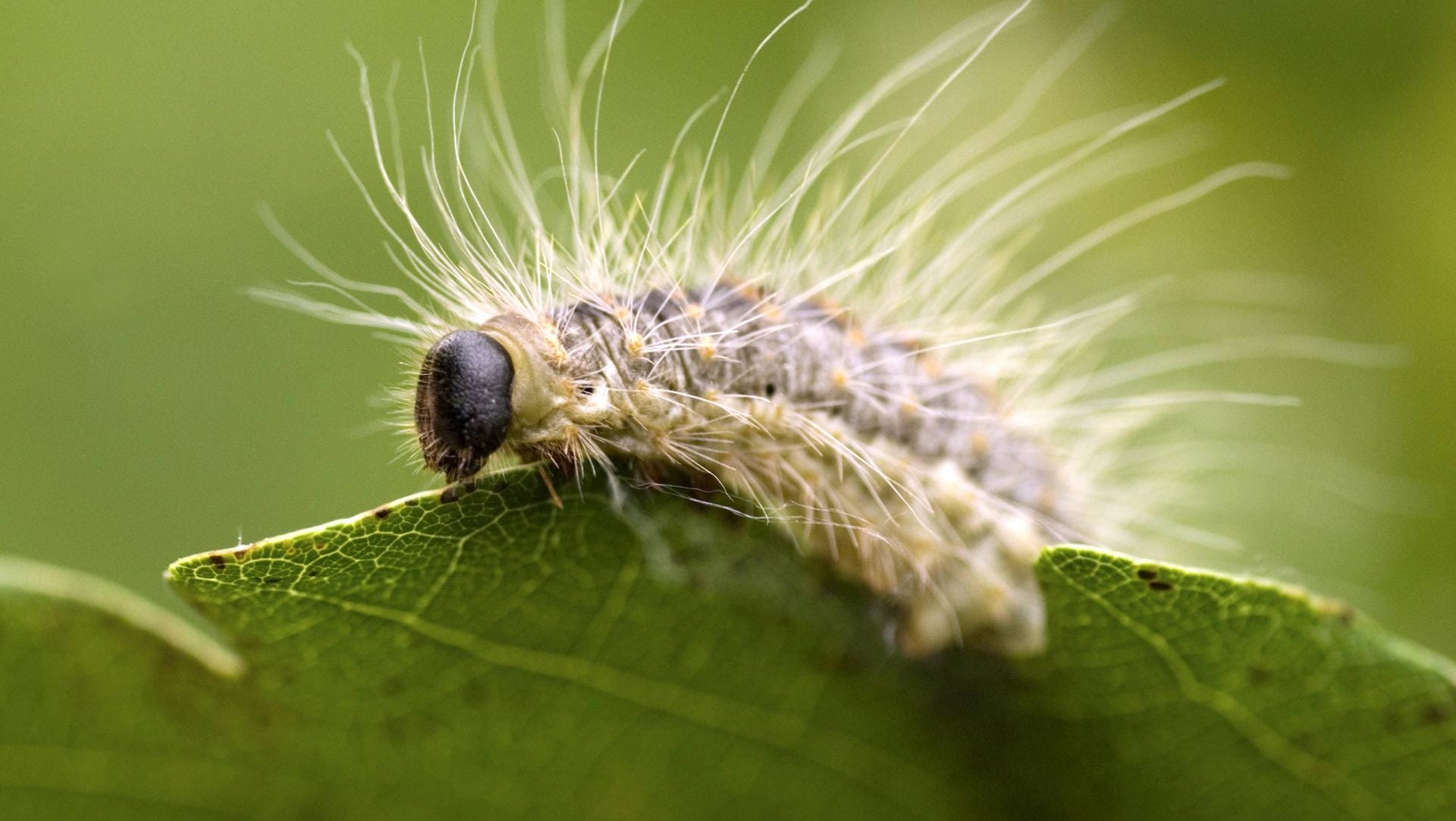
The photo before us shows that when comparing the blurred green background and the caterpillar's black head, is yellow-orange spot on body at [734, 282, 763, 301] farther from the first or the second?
the blurred green background

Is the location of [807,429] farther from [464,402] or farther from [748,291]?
[464,402]

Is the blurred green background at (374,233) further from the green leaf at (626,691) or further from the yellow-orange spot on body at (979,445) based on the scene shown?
the green leaf at (626,691)


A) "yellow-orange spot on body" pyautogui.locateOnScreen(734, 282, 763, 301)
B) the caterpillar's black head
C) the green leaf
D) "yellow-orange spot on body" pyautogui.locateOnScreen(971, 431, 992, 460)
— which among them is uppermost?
"yellow-orange spot on body" pyautogui.locateOnScreen(734, 282, 763, 301)

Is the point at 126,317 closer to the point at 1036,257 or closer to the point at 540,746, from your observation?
the point at 540,746

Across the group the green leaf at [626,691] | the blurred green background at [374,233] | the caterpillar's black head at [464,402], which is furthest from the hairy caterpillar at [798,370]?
the blurred green background at [374,233]

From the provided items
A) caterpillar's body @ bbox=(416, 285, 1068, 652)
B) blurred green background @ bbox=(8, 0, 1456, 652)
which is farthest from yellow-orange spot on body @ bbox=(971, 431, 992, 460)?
blurred green background @ bbox=(8, 0, 1456, 652)

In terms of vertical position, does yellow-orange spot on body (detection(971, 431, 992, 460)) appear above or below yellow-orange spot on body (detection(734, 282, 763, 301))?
below

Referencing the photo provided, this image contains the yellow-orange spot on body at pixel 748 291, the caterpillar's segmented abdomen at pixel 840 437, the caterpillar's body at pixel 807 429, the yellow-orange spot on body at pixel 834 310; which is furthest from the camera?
the yellow-orange spot on body at pixel 834 310
